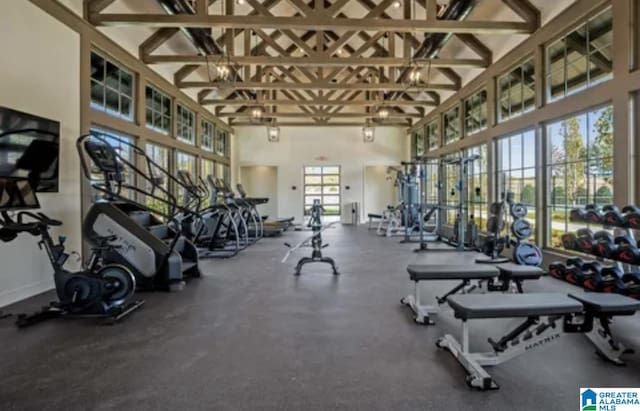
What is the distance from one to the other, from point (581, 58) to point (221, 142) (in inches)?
441

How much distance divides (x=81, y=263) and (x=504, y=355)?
5625 millimetres

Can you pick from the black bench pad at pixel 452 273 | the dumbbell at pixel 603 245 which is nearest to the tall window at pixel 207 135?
the black bench pad at pixel 452 273

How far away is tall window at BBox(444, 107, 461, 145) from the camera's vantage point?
33.3ft

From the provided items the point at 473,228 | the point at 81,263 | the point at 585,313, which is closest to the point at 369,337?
the point at 585,313

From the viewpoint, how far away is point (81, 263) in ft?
17.8

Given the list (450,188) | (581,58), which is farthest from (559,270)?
(450,188)

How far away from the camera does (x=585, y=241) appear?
3861 millimetres

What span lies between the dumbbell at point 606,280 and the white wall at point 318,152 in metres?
11.7

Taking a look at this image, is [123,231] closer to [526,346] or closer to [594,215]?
[526,346]

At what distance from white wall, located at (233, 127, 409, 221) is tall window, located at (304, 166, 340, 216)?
27cm

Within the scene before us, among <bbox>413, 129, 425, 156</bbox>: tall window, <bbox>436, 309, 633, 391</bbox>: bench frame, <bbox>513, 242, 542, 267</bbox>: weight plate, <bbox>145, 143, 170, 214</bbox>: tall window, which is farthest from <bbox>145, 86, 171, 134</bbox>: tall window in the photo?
<bbox>413, 129, 425, 156</bbox>: tall window

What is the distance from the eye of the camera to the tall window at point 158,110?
7.95 metres

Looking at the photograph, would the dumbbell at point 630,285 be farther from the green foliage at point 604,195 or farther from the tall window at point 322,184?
the tall window at point 322,184

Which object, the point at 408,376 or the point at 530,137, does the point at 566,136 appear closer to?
the point at 530,137
